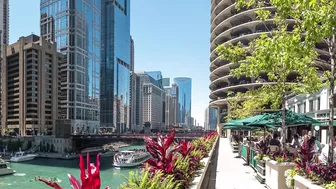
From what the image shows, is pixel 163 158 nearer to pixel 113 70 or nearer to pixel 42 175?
pixel 42 175

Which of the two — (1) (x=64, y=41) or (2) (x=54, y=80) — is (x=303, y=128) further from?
(1) (x=64, y=41)

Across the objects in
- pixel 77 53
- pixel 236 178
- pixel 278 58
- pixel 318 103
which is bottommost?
pixel 236 178

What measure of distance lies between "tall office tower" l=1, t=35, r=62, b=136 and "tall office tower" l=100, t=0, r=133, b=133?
57.7 metres

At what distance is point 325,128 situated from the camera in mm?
27031

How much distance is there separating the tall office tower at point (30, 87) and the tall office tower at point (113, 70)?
5773 centimetres

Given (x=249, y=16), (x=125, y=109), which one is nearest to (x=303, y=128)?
(x=249, y=16)

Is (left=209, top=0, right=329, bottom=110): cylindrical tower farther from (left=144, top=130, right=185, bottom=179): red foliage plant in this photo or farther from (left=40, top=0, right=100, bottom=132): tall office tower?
(left=40, top=0, right=100, bottom=132): tall office tower

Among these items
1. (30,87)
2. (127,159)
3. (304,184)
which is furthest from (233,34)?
(30,87)

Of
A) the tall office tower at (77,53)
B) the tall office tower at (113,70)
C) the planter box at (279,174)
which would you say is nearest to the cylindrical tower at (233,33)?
the planter box at (279,174)

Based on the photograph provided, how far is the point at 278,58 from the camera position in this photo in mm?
6438

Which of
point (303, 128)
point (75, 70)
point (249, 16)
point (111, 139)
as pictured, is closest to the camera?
point (303, 128)

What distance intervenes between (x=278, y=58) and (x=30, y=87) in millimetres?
120621

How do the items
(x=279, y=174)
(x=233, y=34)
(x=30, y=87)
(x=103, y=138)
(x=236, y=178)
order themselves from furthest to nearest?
(x=30, y=87), (x=103, y=138), (x=233, y=34), (x=236, y=178), (x=279, y=174)

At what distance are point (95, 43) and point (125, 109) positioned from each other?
5572 centimetres
